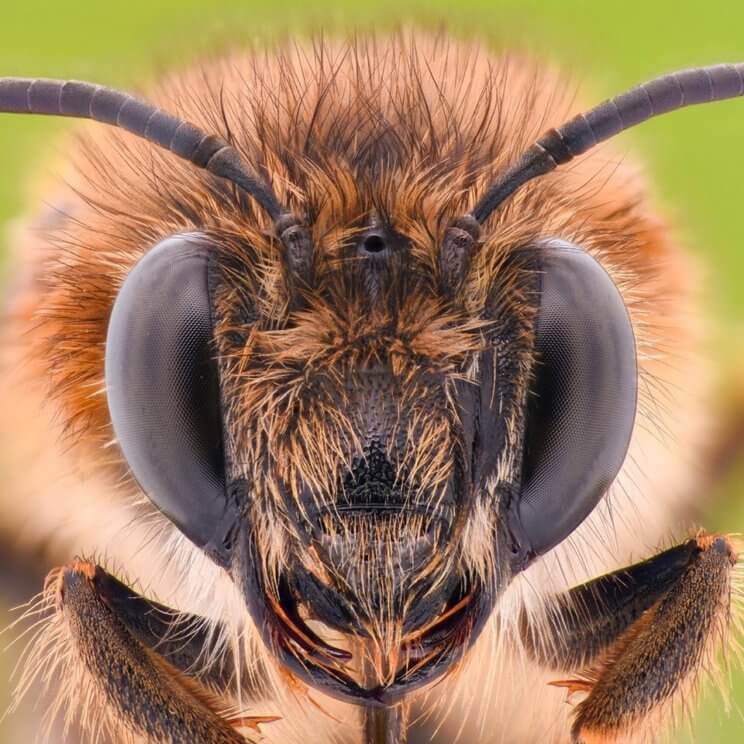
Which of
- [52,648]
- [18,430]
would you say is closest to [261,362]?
[52,648]

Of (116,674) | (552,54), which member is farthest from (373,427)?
(552,54)

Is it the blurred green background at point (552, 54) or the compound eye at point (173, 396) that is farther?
the blurred green background at point (552, 54)

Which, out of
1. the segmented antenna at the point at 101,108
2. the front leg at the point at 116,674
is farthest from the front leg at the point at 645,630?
the segmented antenna at the point at 101,108

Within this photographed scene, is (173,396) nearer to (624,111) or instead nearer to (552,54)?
(624,111)

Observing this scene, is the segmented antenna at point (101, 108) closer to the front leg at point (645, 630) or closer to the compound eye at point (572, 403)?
the compound eye at point (572, 403)

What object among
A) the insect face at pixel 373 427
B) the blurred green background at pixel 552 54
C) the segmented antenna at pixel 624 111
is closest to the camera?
the insect face at pixel 373 427

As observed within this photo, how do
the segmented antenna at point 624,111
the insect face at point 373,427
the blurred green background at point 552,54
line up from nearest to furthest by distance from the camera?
1. the insect face at point 373,427
2. the segmented antenna at point 624,111
3. the blurred green background at point 552,54

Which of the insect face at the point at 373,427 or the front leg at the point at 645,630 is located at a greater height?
the insect face at the point at 373,427

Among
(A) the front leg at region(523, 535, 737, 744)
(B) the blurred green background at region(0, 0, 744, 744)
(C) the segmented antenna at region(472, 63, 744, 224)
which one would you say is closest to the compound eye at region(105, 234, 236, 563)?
(C) the segmented antenna at region(472, 63, 744, 224)
